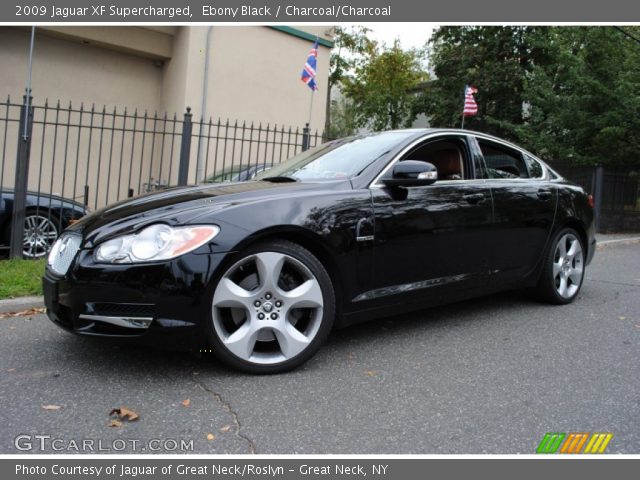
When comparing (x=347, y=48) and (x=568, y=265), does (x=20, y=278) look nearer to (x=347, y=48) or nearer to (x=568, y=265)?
(x=568, y=265)

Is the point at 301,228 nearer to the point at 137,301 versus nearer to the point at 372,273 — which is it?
the point at 372,273

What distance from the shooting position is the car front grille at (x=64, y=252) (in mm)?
2957

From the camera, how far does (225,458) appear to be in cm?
223

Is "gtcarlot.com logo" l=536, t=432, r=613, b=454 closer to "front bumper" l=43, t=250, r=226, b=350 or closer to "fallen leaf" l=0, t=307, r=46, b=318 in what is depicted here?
"front bumper" l=43, t=250, r=226, b=350

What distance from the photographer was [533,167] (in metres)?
4.89

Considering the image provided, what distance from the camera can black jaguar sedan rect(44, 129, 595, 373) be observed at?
278 cm

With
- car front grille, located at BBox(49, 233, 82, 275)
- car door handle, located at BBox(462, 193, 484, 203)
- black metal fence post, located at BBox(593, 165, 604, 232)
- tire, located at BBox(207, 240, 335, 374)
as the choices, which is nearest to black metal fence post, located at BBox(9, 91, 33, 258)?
car front grille, located at BBox(49, 233, 82, 275)

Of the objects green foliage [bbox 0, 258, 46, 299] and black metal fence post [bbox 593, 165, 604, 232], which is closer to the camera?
green foliage [bbox 0, 258, 46, 299]

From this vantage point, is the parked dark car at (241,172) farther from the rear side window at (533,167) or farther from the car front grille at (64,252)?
the car front grille at (64,252)

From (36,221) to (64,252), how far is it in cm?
380

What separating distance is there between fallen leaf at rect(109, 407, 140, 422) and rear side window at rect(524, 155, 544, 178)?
3778 mm

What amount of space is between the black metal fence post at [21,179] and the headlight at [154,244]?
4.04 m

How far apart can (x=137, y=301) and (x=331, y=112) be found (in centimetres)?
4125

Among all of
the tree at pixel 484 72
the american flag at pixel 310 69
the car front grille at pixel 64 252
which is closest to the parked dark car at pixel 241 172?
the car front grille at pixel 64 252
